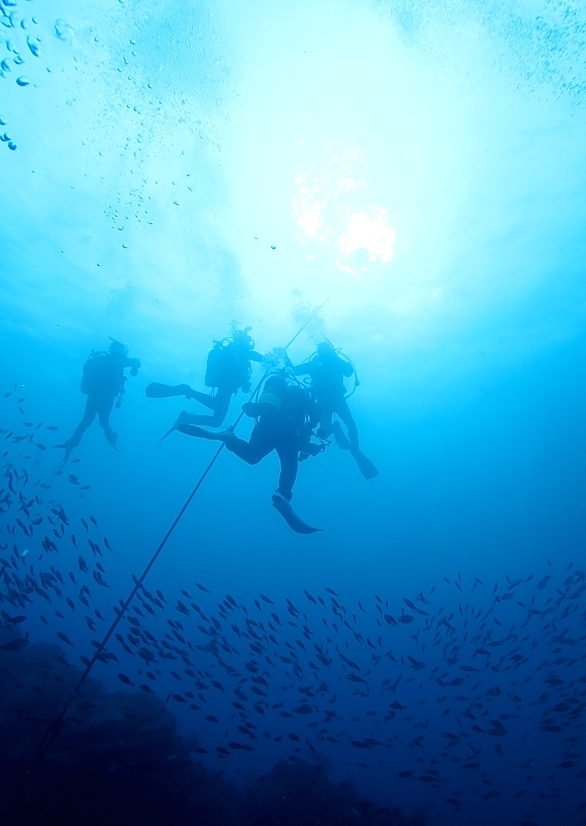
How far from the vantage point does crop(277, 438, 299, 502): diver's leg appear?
26.2ft

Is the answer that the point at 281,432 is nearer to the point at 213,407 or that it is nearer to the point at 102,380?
the point at 213,407

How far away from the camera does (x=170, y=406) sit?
43.6 m

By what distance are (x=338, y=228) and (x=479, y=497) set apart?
44.0m

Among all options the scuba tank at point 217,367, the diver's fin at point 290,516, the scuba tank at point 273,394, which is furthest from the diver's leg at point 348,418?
the diver's fin at point 290,516

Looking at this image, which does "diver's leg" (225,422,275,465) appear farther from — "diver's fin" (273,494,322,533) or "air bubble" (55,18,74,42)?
"air bubble" (55,18,74,42)

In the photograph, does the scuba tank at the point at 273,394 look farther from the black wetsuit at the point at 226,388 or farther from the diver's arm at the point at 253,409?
the black wetsuit at the point at 226,388

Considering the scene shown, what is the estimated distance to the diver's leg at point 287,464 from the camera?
26.2 feet

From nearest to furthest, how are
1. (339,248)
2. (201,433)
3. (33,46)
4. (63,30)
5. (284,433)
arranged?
1. (284,433)
2. (201,433)
3. (63,30)
4. (33,46)
5. (339,248)

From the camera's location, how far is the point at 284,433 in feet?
25.6

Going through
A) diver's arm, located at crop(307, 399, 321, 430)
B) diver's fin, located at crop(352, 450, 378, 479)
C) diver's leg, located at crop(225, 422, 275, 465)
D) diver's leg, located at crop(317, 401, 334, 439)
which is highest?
diver's leg, located at crop(317, 401, 334, 439)

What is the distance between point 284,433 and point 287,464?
28.8 inches

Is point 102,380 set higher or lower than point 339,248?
lower

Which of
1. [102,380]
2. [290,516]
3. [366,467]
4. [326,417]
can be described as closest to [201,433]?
[290,516]

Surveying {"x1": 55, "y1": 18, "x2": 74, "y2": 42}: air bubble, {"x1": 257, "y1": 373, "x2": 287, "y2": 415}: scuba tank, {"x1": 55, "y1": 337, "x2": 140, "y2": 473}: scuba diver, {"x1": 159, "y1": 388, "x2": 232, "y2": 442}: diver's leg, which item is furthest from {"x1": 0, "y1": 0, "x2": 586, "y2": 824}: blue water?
{"x1": 257, "y1": 373, "x2": 287, "y2": 415}: scuba tank
